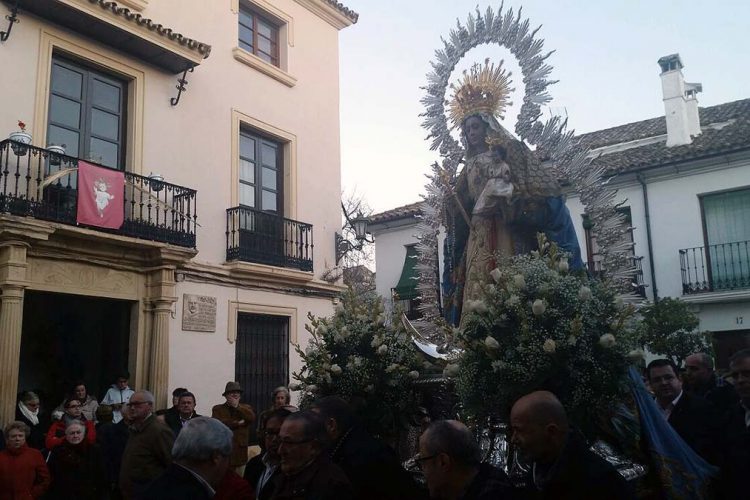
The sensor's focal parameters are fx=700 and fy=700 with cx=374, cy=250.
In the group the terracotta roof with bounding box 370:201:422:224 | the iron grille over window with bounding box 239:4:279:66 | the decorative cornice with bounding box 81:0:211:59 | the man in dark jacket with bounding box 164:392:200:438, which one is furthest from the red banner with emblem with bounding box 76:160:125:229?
the terracotta roof with bounding box 370:201:422:224

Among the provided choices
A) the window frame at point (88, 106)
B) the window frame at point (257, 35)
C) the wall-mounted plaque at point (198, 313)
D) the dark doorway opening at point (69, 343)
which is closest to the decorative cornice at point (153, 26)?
the window frame at point (88, 106)

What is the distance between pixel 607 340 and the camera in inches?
147

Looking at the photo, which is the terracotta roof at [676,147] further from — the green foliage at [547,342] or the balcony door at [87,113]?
the green foliage at [547,342]

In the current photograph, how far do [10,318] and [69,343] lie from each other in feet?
7.96

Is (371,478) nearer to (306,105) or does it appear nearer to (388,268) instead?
Answer: (306,105)

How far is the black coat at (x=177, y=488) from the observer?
258cm

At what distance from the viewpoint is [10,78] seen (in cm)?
855

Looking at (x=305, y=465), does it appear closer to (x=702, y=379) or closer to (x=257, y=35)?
(x=702, y=379)

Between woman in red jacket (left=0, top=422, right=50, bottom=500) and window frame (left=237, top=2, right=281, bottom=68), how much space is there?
8.06m

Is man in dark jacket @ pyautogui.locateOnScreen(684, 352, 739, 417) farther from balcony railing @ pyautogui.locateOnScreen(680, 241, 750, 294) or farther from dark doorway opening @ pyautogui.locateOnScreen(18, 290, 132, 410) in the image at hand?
balcony railing @ pyautogui.locateOnScreen(680, 241, 750, 294)

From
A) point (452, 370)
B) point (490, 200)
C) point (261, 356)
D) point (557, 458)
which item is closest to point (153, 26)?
point (261, 356)

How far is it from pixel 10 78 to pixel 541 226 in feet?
22.6

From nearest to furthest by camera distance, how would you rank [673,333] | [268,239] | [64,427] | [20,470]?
[20,470], [64,427], [673,333], [268,239]

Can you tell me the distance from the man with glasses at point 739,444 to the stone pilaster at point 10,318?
7407mm
